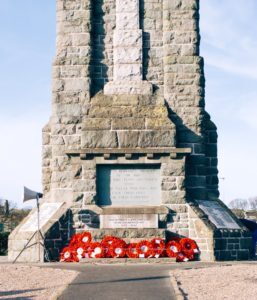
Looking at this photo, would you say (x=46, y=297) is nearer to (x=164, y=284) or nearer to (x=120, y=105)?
(x=164, y=284)

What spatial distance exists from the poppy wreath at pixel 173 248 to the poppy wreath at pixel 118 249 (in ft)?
3.53

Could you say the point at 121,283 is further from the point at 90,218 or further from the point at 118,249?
the point at 90,218

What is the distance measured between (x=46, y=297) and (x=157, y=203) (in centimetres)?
778

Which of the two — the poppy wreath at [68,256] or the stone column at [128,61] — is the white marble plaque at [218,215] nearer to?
the stone column at [128,61]

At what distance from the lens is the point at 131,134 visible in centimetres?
1678

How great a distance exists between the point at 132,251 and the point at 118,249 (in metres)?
0.35

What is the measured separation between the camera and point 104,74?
17.6m

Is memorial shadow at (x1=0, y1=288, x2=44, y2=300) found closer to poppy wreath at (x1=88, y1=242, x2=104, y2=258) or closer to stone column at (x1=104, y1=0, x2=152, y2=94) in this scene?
poppy wreath at (x1=88, y1=242, x2=104, y2=258)

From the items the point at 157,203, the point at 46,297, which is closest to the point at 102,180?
the point at 157,203

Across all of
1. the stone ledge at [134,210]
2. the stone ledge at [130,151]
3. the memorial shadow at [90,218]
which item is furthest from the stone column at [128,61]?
the memorial shadow at [90,218]

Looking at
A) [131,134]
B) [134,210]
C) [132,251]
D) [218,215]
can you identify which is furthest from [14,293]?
[218,215]

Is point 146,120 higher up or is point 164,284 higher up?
point 146,120

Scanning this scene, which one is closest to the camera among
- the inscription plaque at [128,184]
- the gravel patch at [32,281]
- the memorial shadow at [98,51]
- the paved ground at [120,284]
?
the paved ground at [120,284]

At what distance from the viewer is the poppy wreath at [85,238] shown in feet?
52.7
